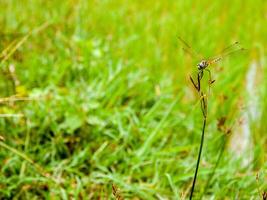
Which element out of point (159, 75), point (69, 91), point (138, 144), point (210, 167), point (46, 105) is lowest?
Answer: point (210, 167)

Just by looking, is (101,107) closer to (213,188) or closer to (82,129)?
(82,129)

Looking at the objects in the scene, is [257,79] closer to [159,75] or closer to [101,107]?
[159,75]

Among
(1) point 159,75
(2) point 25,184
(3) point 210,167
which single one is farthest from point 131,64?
(2) point 25,184

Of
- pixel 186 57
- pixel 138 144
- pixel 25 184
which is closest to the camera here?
pixel 25 184

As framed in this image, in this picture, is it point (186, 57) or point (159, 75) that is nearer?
point (159, 75)

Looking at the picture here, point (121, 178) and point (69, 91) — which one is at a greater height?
point (69, 91)

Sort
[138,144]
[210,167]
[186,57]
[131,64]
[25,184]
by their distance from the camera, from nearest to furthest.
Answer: [25,184]
[210,167]
[138,144]
[131,64]
[186,57]
